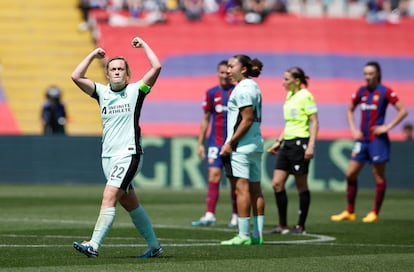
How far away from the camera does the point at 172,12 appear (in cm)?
4312

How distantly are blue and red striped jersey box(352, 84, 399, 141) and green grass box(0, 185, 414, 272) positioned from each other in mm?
1516

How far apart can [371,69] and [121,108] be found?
25.6 feet

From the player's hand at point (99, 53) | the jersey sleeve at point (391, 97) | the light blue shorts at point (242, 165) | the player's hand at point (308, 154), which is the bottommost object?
the player's hand at point (308, 154)

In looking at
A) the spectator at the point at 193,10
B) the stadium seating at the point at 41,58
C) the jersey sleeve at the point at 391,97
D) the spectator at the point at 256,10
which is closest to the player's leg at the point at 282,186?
the jersey sleeve at the point at 391,97

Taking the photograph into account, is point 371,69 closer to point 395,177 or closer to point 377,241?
point 377,241

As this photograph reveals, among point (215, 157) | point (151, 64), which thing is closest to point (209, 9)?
point (215, 157)

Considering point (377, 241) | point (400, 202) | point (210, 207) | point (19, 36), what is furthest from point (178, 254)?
point (19, 36)

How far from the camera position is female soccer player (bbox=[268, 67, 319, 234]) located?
1603 cm

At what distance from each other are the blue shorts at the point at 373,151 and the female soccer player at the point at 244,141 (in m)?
4.99

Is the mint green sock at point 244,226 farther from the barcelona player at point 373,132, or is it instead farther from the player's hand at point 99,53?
the barcelona player at point 373,132

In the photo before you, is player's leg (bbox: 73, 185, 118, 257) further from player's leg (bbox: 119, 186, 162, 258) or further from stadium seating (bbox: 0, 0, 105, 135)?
stadium seating (bbox: 0, 0, 105, 135)

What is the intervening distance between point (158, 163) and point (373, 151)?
11495 mm

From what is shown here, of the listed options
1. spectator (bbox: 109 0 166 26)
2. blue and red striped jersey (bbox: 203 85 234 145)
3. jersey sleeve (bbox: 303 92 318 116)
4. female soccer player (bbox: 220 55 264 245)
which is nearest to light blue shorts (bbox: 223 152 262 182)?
female soccer player (bbox: 220 55 264 245)

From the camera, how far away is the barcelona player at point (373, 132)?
18.6 m
